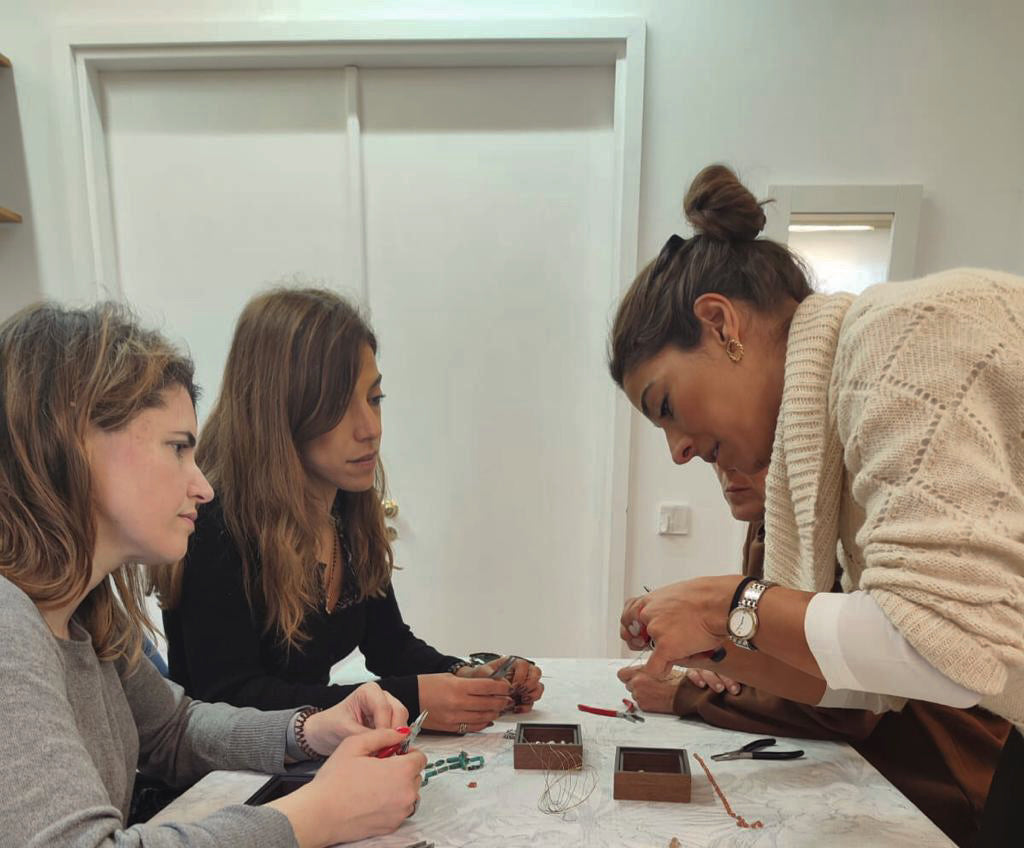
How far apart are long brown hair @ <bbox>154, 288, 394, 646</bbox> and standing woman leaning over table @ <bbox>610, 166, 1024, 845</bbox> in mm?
520

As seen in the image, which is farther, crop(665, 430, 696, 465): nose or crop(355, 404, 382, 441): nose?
crop(355, 404, 382, 441): nose

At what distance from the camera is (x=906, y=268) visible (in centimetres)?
187

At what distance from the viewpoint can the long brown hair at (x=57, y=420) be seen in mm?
688

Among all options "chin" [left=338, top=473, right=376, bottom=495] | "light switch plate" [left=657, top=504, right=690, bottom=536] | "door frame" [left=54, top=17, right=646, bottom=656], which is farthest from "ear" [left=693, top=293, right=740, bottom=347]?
"light switch plate" [left=657, top=504, right=690, bottom=536]

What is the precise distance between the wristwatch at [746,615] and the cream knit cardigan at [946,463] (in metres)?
0.13

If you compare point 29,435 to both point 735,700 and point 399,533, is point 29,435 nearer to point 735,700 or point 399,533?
point 735,700

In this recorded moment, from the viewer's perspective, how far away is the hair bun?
96 cm

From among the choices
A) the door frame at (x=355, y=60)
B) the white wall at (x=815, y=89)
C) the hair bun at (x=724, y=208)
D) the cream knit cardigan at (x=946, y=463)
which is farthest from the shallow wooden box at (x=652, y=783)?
the white wall at (x=815, y=89)

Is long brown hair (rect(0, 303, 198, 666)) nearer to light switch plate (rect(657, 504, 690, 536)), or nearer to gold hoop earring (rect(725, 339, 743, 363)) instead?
gold hoop earring (rect(725, 339, 743, 363))

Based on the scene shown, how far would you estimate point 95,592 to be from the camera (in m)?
0.84

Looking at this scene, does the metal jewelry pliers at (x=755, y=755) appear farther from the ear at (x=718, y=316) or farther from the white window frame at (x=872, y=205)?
the white window frame at (x=872, y=205)

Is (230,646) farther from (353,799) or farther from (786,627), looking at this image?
(786,627)

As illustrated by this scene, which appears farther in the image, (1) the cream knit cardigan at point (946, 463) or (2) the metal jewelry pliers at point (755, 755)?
(2) the metal jewelry pliers at point (755, 755)

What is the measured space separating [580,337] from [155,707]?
148cm
